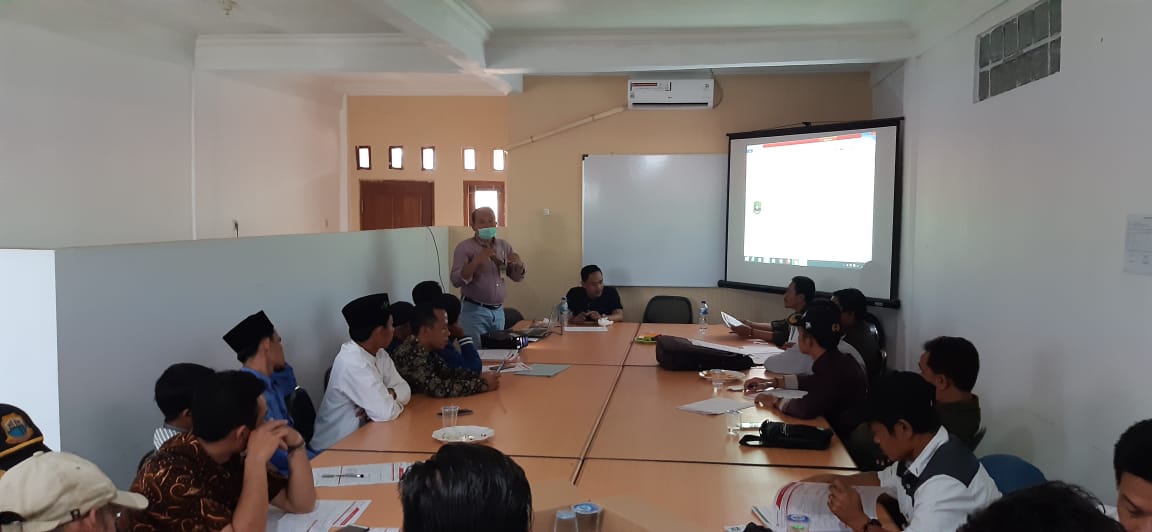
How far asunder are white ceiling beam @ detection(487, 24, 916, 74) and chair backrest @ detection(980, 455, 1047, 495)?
3782 millimetres

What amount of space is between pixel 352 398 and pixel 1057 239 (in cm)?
295

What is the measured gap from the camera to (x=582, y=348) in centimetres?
480

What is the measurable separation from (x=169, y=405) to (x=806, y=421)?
2.32 meters

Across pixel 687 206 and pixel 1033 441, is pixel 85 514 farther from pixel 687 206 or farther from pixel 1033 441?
pixel 687 206

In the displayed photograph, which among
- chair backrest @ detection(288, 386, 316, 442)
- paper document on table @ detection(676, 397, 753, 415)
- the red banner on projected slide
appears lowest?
chair backrest @ detection(288, 386, 316, 442)

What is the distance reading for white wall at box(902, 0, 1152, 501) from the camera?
2.77m

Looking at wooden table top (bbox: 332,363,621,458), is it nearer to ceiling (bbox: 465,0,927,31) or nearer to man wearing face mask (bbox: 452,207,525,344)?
man wearing face mask (bbox: 452,207,525,344)

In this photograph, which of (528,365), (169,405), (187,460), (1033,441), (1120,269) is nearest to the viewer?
(187,460)

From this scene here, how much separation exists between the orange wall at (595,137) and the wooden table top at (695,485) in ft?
14.4

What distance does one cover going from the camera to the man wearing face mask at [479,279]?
553 centimetres

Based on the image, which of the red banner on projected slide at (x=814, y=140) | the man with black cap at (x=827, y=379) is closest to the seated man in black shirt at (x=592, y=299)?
the red banner on projected slide at (x=814, y=140)

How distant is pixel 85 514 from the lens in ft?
4.93

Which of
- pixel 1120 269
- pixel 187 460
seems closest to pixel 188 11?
pixel 187 460

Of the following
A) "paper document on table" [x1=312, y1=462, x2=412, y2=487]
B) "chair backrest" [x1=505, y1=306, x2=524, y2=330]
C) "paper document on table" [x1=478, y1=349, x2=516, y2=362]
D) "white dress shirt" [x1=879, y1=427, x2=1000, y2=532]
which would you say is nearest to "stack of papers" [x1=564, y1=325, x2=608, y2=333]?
"chair backrest" [x1=505, y1=306, x2=524, y2=330]
